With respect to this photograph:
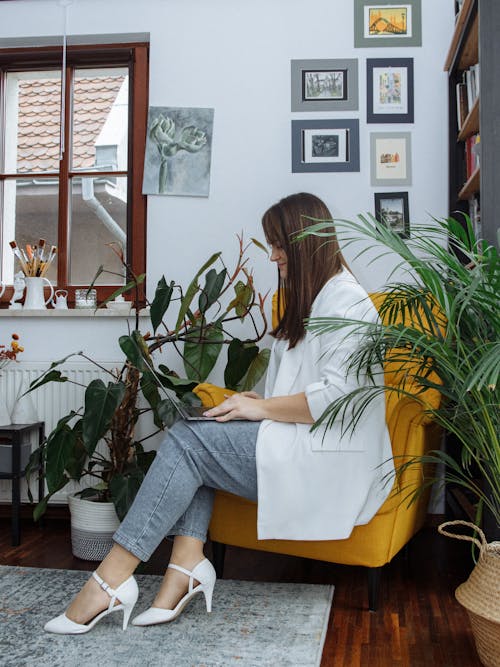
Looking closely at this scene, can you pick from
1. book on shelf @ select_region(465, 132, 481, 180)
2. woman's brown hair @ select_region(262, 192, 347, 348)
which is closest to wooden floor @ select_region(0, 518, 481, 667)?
woman's brown hair @ select_region(262, 192, 347, 348)

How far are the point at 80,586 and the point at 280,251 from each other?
3.85 feet

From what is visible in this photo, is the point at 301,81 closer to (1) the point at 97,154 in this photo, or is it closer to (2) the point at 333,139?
(2) the point at 333,139

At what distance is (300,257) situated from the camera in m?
2.00

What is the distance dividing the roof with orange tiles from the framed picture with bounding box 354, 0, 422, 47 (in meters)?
1.13

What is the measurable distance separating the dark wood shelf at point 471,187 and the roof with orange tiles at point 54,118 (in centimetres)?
167

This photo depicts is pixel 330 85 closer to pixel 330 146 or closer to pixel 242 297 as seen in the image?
pixel 330 146

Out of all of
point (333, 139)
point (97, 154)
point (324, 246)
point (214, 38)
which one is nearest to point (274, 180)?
point (333, 139)

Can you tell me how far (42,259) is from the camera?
3258 mm

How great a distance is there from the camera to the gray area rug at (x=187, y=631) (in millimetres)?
1617

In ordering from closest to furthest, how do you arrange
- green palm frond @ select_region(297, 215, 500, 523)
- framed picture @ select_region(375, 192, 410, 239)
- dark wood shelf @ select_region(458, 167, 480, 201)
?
green palm frond @ select_region(297, 215, 500, 523)
dark wood shelf @ select_region(458, 167, 480, 201)
framed picture @ select_region(375, 192, 410, 239)

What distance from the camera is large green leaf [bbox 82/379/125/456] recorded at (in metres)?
2.19

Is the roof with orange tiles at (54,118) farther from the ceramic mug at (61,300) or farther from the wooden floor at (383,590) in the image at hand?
the wooden floor at (383,590)

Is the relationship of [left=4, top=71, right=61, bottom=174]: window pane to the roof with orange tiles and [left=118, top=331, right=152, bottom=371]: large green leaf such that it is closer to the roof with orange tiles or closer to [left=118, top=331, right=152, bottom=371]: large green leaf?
the roof with orange tiles

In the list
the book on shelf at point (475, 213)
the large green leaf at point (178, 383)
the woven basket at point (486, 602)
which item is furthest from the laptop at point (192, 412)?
the book on shelf at point (475, 213)
